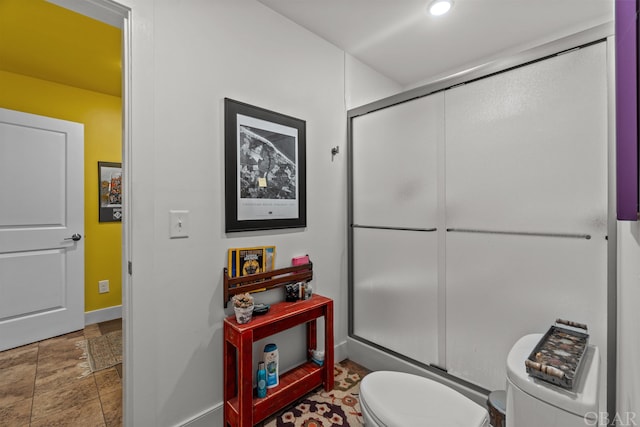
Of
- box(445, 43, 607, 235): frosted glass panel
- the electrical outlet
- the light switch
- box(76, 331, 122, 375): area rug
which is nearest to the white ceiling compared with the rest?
box(445, 43, 607, 235): frosted glass panel

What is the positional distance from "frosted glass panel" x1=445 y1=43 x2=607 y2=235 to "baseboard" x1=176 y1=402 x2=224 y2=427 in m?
1.72

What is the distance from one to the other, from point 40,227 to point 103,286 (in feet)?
2.81

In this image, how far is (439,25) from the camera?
2066mm

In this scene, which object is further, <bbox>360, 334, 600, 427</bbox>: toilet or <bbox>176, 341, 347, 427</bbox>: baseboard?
<bbox>176, 341, 347, 427</bbox>: baseboard

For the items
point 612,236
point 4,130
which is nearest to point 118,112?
point 4,130

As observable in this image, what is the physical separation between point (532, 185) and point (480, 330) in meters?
0.84

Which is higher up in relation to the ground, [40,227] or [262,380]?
[40,227]

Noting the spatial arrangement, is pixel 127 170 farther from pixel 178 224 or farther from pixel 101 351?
pixel 101 351

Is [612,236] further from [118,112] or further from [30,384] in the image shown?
[118,112]

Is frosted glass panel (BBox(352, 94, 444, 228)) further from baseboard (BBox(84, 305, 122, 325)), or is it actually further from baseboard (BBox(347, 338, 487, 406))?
baseboard (BBox(84, 305, 122, 325))

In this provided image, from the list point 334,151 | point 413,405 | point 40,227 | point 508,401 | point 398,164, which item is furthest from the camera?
point 40,227

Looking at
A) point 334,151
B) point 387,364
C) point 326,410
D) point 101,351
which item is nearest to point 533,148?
point 334,151

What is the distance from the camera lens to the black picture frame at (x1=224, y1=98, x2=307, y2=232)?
65.2 inches

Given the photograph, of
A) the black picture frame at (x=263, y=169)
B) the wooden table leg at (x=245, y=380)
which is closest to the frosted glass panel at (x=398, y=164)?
the black picture frame at (x=263, y=169)
